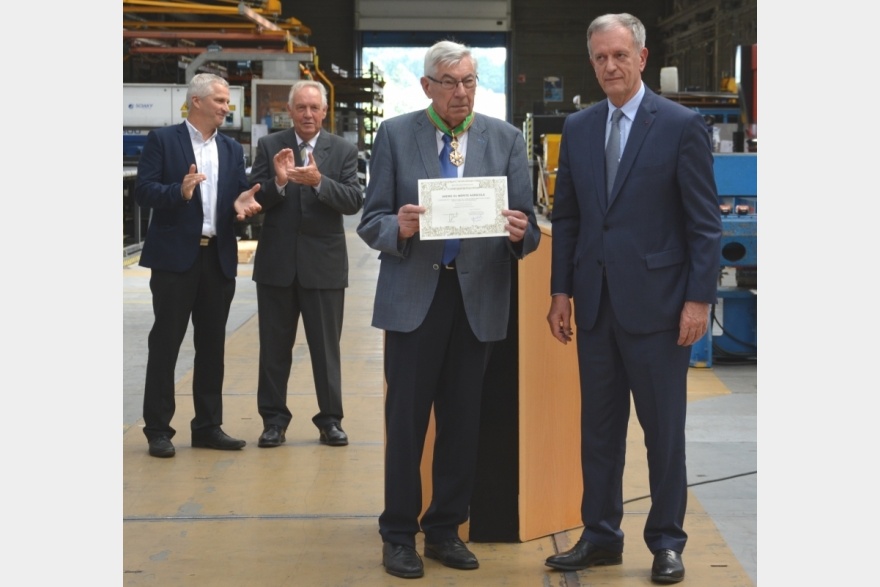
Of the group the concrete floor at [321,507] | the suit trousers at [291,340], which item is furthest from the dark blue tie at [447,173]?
the suit trousers at [291,340]

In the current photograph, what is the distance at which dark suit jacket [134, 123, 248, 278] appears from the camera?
5.10 m

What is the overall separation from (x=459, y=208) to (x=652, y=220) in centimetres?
57

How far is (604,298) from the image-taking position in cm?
353

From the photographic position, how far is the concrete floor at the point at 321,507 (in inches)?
146

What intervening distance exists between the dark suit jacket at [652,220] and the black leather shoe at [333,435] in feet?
7.47

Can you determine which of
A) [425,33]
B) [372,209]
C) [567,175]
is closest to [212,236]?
[372,209]

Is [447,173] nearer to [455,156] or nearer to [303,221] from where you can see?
[455,156]

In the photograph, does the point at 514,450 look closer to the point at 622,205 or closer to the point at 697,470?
the point at 622,205

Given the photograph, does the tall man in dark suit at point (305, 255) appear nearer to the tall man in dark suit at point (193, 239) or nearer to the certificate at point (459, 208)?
the tall man in dark suit at point (193, 239)

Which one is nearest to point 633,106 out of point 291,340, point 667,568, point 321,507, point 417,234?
point 417,234

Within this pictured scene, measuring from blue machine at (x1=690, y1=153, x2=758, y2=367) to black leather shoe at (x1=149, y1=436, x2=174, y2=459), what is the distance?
3510mm

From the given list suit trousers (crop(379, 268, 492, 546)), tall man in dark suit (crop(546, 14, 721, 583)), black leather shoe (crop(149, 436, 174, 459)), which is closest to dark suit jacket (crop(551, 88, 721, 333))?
tall man in dark suit (crop(546, 14, 721, 583))

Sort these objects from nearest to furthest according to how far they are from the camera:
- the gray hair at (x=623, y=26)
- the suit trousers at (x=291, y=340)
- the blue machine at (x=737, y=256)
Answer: the gray hair at (x=623, y=26), the suit trousers at (x=291, y=340), the blue machine at (x=737, y=256)

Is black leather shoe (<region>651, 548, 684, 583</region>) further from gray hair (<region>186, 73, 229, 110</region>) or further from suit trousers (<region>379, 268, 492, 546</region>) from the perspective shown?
gray hair (<region>186, 73, 229, 110</region>)
